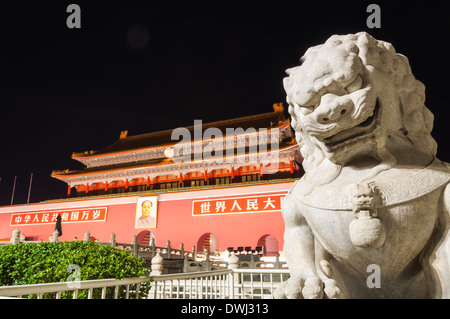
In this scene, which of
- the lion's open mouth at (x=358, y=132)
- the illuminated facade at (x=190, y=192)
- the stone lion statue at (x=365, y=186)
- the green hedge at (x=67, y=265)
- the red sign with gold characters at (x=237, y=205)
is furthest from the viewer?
the illuminated facade at (x=190, y=192)

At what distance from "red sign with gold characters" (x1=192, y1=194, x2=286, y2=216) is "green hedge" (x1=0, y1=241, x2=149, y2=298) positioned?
8.66 m

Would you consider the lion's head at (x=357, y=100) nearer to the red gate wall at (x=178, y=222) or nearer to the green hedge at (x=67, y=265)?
the green hedge at (x=67, y=265)

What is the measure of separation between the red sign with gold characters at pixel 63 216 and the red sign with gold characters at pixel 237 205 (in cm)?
504

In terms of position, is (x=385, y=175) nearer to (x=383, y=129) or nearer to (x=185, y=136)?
(x=383, y=129)

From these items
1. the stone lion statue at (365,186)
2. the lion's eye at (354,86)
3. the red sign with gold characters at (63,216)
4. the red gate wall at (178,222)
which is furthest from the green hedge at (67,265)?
the red sign with gold characters at (63,216)

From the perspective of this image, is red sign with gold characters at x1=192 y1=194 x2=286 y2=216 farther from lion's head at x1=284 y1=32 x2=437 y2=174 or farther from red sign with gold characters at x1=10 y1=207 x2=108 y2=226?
lion's head at x1=284 y1=32 x2=437 y2=174

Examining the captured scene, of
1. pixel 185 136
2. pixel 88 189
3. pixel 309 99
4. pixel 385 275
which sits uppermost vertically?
pixel 185 136

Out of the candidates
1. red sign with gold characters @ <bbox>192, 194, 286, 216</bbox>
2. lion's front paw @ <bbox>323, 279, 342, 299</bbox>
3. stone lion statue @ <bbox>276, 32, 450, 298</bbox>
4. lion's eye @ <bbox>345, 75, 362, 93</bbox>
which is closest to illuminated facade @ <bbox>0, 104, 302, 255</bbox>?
red sign with gold characters @ <bbox>192, 194, 286, 216</bbox>

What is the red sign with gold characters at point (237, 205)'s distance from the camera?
12336 mm

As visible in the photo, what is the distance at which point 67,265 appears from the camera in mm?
3498

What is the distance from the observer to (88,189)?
18.0 m

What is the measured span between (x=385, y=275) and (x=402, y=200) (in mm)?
367
